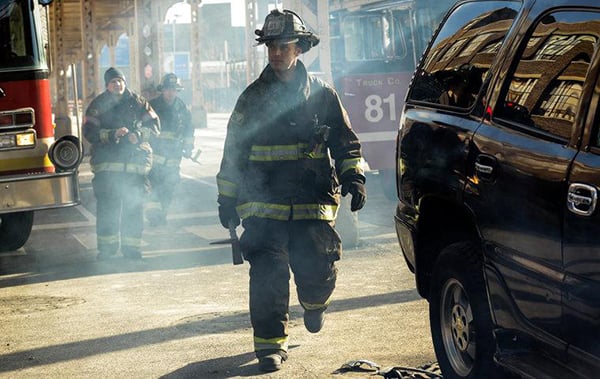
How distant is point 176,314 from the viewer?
8.02 metres

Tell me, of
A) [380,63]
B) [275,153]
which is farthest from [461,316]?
[380,63]

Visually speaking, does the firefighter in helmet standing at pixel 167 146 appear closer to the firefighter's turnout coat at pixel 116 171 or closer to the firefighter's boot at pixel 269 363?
the firefighter's turnout coat at pixel 116 171

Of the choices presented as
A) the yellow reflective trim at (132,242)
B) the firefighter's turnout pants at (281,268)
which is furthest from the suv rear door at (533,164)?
the yellow reflective trim at (132,242)

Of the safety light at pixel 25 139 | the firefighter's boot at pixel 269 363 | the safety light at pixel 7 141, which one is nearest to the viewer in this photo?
the firefighter's boot at pixel 269 363

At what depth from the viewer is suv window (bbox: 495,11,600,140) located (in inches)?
171

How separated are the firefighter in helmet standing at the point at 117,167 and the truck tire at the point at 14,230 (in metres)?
0.91

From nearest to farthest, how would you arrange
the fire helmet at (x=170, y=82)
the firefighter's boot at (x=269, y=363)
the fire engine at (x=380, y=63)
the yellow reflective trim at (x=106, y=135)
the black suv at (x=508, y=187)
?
the black suv at (x=508, y=187), the firefighter's boot at (x=269, y=363), the yellow reflective trim at (x=106, y=135), the fire helmet at (x=170, y=82), the fire engine at (x=380, y=63)

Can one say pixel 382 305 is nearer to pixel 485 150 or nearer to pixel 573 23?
pixel 485 150

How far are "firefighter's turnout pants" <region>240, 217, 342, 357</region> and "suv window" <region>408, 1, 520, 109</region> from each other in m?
1.01

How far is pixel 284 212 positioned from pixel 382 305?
1.81 m

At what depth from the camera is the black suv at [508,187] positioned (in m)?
4.14

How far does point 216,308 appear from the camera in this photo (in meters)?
8.18

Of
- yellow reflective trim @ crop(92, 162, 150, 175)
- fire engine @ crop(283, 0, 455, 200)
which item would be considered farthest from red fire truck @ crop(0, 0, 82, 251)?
fire engine @ crop(283, 0, 455, 200)

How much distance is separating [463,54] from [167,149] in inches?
342
